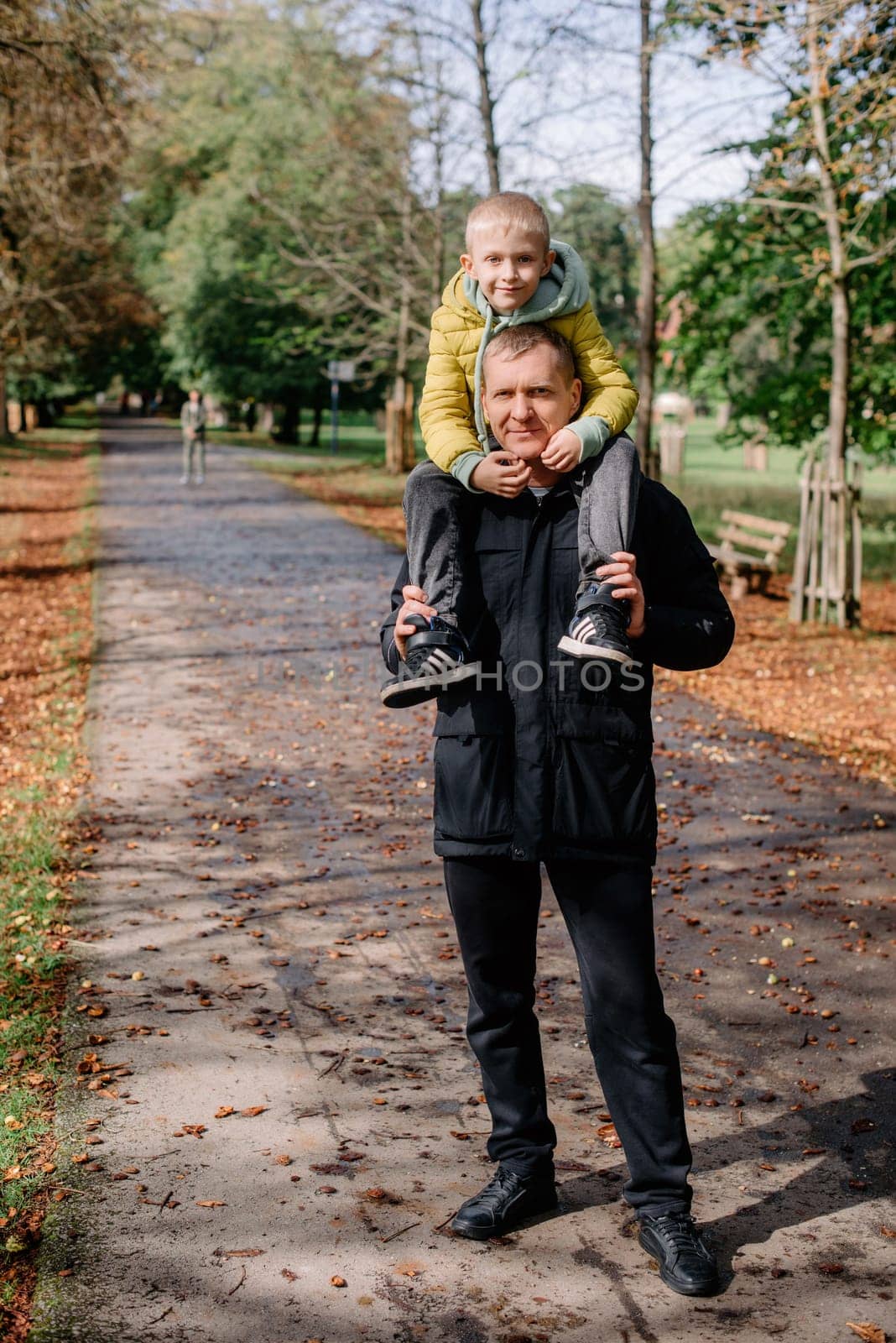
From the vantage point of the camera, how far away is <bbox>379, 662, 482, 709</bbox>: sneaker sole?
3.11 metres

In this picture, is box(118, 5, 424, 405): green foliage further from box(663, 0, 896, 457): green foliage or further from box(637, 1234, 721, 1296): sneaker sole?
box(637, 1234, 721, 1296): sneaker sole

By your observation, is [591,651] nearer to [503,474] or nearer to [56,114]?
[503,474]

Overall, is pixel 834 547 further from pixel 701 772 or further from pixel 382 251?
pixel 382 251

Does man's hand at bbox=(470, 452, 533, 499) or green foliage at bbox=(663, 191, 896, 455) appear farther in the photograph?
green foliage at bbox=(663, 191, 896, 455)

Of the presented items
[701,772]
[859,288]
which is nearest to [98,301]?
[859,288]

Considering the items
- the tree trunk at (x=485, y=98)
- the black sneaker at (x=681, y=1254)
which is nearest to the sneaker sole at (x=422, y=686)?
the black sneaker at (x=681, y=1254)

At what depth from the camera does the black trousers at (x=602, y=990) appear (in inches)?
Result: 126

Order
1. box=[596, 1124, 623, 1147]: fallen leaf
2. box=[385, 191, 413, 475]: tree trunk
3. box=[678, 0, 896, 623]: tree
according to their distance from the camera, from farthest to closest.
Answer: box=[385, 191, 413, 475]: tree trunk, box=[678, 0, 896, 623]: tree, box=[596, 1124, 623, 1147]: fallen leaf

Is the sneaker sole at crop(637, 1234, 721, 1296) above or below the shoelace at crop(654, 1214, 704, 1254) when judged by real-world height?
below

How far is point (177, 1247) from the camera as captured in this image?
11.1 ft

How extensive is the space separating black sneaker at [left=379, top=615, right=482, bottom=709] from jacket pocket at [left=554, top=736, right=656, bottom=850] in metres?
0.30

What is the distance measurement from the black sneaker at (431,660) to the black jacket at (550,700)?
9 cm

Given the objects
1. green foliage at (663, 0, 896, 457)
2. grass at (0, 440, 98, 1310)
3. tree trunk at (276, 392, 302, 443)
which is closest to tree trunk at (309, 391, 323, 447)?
tree trunk at (276, 392, 302, 443)

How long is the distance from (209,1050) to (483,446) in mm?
2310
